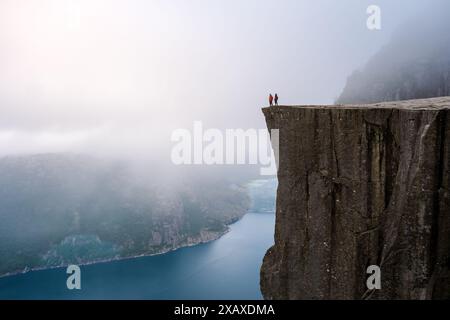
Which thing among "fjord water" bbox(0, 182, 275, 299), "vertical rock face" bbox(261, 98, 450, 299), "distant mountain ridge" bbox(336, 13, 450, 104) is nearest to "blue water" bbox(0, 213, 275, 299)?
"fjord water" bbox(0, 182, 275, 299)

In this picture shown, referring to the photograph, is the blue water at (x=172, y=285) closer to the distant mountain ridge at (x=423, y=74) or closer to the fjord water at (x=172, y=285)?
the fjord water at (x=172, y=285)

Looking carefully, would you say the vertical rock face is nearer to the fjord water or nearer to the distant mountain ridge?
the fjord water

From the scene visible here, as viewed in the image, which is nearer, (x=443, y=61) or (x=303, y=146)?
(x=303, y=146)

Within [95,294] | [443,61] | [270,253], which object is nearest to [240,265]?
[95,294]

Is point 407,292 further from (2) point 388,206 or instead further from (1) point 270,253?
(1) point 270,253

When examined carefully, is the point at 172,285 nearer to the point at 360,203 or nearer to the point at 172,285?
the point at 172,285

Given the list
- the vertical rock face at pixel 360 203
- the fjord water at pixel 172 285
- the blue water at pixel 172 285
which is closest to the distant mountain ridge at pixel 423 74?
the fjord water at pixel 172 285

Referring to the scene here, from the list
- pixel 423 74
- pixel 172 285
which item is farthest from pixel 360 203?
pixel 423 74

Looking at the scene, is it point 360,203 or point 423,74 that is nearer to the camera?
point 360,203
